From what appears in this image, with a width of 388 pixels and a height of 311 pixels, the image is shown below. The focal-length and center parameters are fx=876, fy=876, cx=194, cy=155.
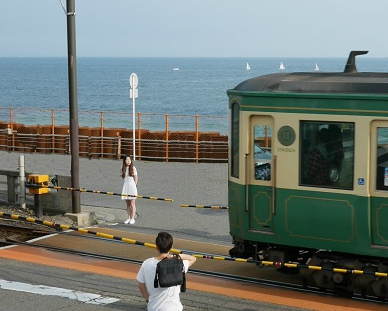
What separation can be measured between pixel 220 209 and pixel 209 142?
9.44 metres

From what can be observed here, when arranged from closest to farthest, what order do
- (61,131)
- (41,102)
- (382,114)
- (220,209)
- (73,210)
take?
(382,114), (73,210), (220,209), (61,131), (41,102)

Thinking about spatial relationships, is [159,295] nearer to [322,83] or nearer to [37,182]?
[322,83]

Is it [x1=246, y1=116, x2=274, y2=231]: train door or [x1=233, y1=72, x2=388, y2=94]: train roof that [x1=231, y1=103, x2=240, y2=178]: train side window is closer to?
[x1=246, y1=116, x2=274, y2=231]: train door

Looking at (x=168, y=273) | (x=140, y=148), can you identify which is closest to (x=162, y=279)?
(x=168, y=273)

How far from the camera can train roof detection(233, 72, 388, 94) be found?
38.3 ft

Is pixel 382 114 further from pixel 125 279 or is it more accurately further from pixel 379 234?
pixel 125 279

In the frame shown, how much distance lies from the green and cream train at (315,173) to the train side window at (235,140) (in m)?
0.01

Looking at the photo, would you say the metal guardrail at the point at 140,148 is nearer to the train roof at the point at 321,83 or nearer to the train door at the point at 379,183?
the train roof at the point at 321,83

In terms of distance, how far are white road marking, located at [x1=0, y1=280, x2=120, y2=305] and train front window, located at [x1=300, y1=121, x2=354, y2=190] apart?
3231 millimetres

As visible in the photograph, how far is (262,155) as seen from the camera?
41.3 ft

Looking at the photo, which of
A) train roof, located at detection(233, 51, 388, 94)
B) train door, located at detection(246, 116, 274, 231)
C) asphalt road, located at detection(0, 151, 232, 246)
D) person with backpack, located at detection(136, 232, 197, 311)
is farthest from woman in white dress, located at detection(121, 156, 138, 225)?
person with backpack, located at detection(136, 232, 197, 311)

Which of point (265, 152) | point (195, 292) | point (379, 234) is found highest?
point (265, 152)

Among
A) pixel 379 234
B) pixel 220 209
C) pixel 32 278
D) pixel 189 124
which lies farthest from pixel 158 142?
pixel 189 124

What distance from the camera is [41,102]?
112 metres
